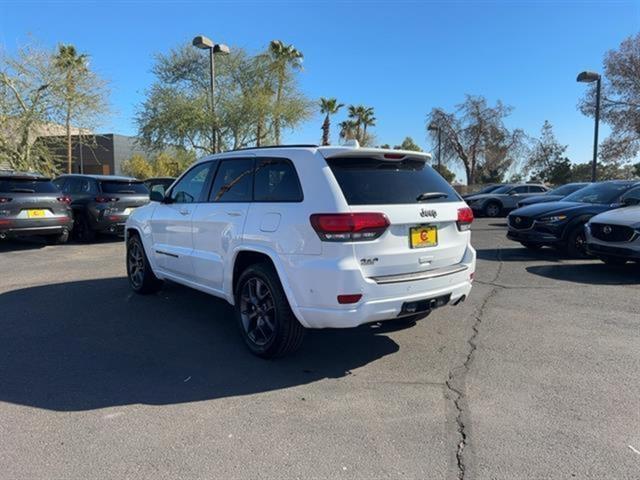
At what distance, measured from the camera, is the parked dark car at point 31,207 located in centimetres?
1009

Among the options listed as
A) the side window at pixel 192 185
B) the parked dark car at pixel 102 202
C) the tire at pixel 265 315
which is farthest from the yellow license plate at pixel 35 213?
the tire at pixel 265 315

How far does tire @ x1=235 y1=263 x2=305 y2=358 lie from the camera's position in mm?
4098

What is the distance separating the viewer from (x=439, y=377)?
4.04 meters

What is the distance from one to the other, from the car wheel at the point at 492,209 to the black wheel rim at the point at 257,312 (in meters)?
19.5

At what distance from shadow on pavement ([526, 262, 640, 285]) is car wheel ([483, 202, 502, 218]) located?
43.0 ft

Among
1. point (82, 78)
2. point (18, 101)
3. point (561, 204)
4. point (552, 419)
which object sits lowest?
point (552, 419)

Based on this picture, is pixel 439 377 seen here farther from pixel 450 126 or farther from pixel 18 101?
pixel 450 126

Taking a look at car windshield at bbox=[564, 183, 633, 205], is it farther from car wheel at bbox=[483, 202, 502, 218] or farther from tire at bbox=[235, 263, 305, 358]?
car wheel at bbox=[483, 202, 502, 218]

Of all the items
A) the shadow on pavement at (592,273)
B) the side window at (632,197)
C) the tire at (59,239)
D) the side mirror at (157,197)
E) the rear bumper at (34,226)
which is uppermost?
the side window at (632,197)

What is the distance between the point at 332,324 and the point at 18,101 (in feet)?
90.1

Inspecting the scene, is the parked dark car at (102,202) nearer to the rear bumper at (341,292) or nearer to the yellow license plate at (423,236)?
the rear bumper at (341,292)

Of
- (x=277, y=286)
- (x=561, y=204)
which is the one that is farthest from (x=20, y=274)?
(x=561, y=204)

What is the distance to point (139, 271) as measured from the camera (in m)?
6.72

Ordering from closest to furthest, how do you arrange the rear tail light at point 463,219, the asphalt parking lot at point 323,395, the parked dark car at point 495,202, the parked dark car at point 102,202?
the asphalt parking lot at point 323,395, the rear tail light at point 463,219, the parked dark car at point 102,202, the parked dark car at point 495,202
